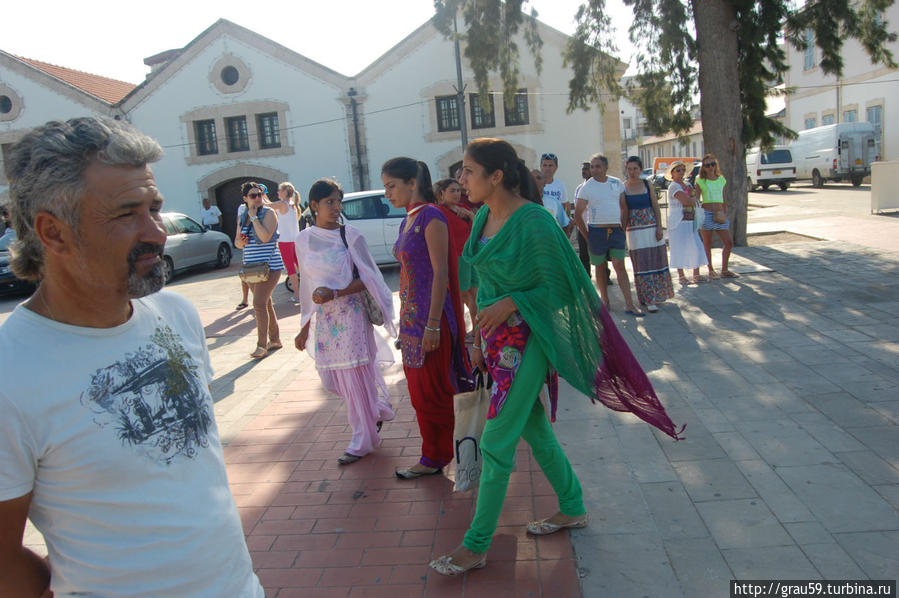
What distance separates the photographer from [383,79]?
908 inches

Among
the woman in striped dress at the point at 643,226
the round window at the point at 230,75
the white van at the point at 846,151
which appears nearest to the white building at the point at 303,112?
the round window at the point at 230,75

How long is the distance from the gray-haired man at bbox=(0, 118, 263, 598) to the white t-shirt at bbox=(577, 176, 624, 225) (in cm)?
693

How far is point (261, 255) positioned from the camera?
784cm

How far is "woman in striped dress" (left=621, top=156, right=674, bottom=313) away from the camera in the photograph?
7809 mm

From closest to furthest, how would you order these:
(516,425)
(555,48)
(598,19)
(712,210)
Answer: (516,425) → (712,210) → (598,19) → (555,48)

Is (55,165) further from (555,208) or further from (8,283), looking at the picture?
(8,283)

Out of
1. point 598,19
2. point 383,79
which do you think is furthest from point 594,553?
point 383,79

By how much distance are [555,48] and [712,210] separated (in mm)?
14888

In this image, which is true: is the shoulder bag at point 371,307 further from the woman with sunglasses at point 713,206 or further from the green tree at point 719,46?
the green tree at point 719,46

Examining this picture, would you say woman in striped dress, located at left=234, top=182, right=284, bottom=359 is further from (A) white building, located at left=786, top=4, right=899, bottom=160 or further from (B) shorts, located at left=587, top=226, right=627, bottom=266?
(A) white building, located at left=786, top=4, right=899, bottom=160

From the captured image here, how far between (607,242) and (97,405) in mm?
7224

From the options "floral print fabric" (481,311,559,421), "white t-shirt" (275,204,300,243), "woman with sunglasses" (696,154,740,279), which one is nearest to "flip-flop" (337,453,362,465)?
"floral print fabric" (481,311,559,421)

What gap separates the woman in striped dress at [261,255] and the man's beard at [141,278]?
6.33m

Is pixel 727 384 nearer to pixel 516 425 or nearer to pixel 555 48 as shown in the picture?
pixel 516 425
